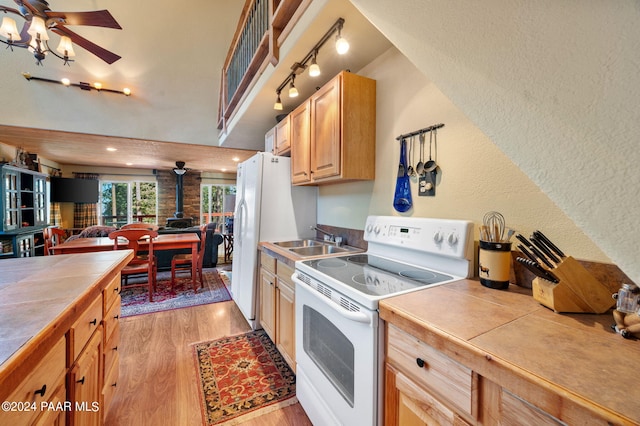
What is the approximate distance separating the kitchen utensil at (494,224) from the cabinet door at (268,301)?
1.46m

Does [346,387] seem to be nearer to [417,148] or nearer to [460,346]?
[460,346]

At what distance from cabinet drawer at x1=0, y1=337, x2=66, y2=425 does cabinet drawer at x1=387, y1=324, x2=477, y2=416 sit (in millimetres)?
978

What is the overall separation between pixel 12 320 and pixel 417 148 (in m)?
1.83

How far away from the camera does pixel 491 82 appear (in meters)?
0.60

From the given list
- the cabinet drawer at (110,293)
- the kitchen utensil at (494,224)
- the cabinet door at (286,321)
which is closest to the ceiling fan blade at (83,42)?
the cabinet drawer at (110,293)

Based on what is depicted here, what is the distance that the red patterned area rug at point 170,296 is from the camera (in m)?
3.02

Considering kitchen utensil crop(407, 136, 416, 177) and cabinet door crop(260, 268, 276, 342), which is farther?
cabinet door crop(260, 268, 276, 342)

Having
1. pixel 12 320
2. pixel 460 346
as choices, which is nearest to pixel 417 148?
pixel 460 346

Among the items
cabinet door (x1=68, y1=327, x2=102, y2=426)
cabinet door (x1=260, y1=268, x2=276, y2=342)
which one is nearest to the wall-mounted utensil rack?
cabinet door (x1=260, y1=268, x2=276, y2=342)

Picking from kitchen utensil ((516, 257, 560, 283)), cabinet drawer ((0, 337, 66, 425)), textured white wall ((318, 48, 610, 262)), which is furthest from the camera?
textured white wall ((318, 48, 610, 262))

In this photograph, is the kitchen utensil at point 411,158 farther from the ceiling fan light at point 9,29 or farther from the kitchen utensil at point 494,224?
the ceiling fan light at point 9,29

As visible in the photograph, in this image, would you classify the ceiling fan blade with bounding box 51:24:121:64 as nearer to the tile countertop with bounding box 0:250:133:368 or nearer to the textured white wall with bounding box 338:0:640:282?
the tile countertop with bounding box 0:250:133:368

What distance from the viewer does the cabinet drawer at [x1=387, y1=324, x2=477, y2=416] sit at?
656 mm

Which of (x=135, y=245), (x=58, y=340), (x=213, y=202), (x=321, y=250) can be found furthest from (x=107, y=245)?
(x=213, y=202)
